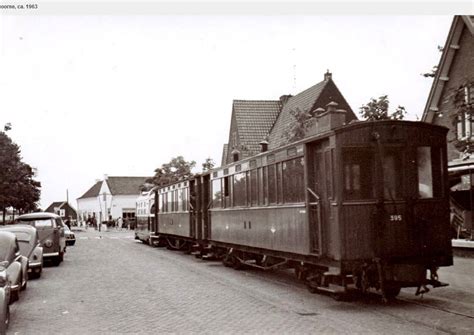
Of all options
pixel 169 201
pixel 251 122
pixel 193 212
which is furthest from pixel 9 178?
pixel 193 212

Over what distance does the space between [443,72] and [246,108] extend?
→ 25.7m

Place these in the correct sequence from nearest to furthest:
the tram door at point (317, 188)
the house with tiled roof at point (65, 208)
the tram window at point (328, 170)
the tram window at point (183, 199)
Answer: the tram window at point (328, 170)
the tram door at point (317, 188)
the tram window at point (183, 199)
the house with tiled roof at point (65, 208)

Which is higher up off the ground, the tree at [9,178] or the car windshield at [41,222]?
the tree at [9,178]

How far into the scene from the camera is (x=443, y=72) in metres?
21.0

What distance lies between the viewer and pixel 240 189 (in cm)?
1648

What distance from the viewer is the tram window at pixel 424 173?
10.8m

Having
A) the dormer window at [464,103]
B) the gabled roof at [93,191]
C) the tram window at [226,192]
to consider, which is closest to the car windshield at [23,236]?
the tram window at [226,192]

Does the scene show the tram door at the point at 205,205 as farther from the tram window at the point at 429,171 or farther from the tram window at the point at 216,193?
the tram window at the point at 429,171

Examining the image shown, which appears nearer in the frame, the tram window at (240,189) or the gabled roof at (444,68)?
the tram window at (240,189)

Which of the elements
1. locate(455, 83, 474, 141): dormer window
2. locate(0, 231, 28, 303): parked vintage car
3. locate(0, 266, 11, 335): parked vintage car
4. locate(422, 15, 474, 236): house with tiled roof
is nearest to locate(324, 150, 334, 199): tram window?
locate(455, 83, 474, 141): dormer window

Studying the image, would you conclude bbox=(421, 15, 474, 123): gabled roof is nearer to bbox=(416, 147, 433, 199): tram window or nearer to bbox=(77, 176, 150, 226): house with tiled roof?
bbox=(416, 147, 433, 199): tram window

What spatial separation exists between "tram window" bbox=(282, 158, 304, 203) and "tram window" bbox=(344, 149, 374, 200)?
1.48 metres

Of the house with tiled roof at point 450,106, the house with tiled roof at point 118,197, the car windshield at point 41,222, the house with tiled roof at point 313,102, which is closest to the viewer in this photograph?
the house with tiled roof at point 450,106

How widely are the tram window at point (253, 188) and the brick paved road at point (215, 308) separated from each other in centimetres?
197
